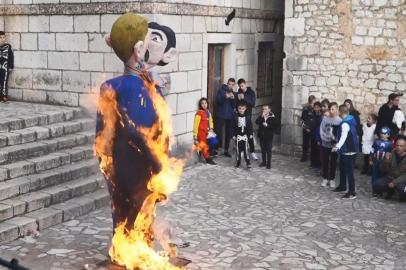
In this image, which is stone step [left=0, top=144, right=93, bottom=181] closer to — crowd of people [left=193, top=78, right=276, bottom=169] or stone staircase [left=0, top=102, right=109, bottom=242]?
stone staircase [left=0, top=102, right=109, bottom=242]

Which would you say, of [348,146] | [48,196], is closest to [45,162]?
[48,196]

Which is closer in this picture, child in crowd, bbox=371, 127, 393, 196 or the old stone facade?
child in crowd, bbox=371, 127, 393, 196

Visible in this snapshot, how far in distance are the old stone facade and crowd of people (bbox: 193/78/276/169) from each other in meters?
0.31

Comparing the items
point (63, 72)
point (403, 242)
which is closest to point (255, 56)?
point (63, 72)

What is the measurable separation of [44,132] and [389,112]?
707 centimetres

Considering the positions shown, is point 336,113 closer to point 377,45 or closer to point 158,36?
point 377,45

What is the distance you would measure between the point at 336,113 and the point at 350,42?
9.91 feet

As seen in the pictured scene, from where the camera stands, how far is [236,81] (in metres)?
13.9

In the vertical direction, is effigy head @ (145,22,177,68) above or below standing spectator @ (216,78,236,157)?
above

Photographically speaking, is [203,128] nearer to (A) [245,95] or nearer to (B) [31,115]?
(A) [245,95]

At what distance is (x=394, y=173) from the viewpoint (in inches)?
388

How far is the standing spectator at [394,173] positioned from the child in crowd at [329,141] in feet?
3.12

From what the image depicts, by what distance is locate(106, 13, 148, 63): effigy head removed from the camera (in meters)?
5.29

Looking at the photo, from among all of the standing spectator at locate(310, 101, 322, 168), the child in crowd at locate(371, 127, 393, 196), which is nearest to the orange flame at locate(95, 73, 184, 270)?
the child in crowd at locate(371, 127, 393, 196)
